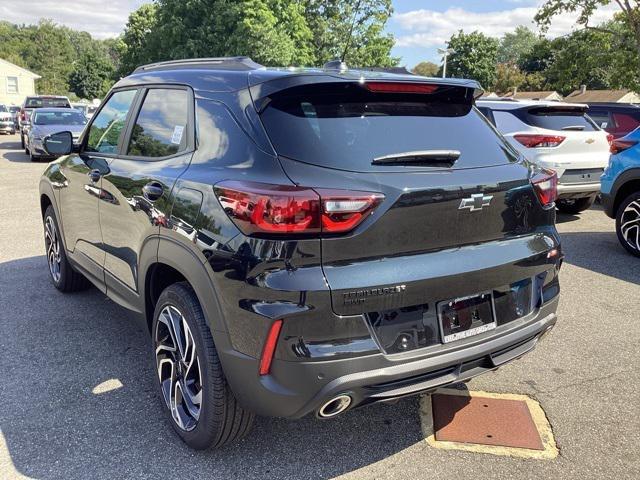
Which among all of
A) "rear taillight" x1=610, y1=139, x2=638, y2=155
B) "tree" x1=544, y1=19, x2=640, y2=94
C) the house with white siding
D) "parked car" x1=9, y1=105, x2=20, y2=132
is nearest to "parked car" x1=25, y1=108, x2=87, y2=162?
"parked car" x1=9, y1=105, x2=20, y2=132

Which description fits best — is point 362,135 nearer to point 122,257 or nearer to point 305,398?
point 305,398

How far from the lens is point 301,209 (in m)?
2.08

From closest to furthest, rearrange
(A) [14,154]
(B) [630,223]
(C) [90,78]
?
(B) [630,223], (A) [14,154], (C) [90,78]

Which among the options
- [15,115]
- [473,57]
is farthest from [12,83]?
[473,57]

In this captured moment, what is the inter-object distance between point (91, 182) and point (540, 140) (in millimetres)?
6129

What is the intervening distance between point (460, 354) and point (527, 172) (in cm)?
100

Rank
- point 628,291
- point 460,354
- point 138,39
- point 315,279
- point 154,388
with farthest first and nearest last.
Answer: point 138,39, point 628,291, point 154,388, point 460,354, point 315,279

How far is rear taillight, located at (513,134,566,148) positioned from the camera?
24.9 feet

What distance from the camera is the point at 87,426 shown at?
2885 mm

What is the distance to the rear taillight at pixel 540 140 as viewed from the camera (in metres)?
7.58

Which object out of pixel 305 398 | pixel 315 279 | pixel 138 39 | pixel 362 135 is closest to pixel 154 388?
pixel 305 398

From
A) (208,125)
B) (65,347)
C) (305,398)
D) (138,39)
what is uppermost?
(138,39)

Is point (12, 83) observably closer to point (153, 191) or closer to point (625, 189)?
point (625, 189)

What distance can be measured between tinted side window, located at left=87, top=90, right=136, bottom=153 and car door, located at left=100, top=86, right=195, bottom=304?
7.2 inches
